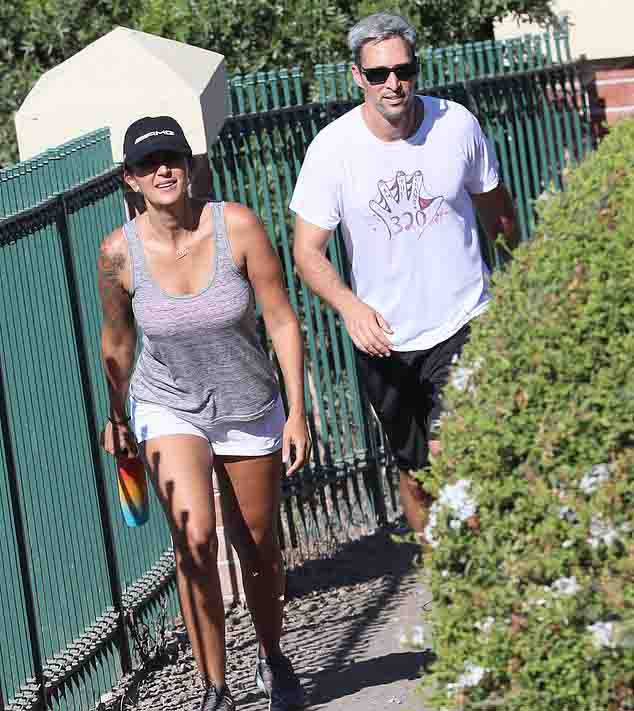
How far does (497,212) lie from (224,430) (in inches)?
50.1

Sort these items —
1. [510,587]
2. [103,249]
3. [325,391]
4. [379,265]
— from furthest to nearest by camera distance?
1. [325,391]
2. [379,265]
3. [103,249]
4. [510,587]

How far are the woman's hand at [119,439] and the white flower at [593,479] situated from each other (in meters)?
2.40

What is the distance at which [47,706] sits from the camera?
17.1ft

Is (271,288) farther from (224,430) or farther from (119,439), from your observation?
(119,439)

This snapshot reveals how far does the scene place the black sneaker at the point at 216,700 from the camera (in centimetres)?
508

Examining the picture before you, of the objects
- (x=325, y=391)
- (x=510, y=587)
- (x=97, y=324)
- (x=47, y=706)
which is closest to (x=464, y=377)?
(x=510, y=587)

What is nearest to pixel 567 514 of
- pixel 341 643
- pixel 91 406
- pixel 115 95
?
pixel 91 406

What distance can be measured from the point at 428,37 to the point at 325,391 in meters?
2.57

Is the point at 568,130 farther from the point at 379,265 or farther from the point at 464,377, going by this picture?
the point at 464,377

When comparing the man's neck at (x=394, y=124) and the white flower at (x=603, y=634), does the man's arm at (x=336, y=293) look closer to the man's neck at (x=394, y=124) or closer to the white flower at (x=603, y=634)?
the man's neck at (x=394, y=124)

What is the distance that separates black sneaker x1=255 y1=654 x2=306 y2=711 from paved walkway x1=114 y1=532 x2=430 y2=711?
0.11 metres

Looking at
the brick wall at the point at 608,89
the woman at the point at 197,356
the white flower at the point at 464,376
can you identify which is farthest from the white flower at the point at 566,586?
the brick wall at the point at 608,89

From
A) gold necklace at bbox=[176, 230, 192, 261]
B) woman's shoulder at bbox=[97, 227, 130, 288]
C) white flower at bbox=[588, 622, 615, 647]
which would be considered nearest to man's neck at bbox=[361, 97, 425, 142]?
gold necklace at bbox=[176, 230, 192, 261]

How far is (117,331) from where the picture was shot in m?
5.22
